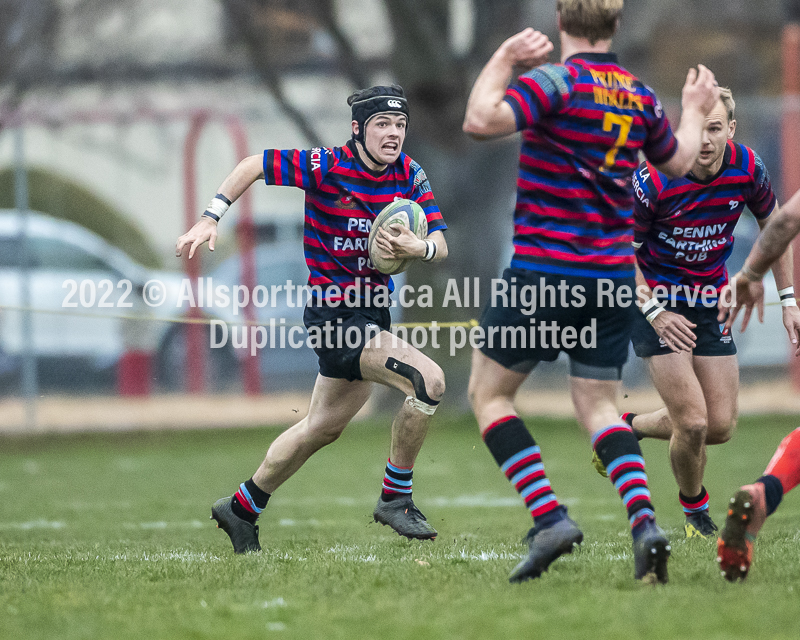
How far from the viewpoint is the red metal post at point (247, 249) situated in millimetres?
13281

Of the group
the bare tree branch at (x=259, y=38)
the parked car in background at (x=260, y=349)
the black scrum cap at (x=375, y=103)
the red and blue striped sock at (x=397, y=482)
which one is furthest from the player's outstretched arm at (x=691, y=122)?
the bare tree branch at (x=259, y=38)

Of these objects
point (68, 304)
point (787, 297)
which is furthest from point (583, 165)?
point (68, 304)

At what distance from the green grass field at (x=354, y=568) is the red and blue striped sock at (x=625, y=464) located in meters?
0.30

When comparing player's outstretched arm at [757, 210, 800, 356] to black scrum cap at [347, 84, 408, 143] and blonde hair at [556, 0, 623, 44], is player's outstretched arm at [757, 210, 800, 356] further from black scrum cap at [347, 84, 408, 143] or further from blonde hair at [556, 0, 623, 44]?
black scrum cap at [347, 84, 408, 143]

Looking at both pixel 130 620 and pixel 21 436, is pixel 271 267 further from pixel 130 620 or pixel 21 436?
pixel 130 620

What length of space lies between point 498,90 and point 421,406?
1700 mm

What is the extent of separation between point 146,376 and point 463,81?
5.35m

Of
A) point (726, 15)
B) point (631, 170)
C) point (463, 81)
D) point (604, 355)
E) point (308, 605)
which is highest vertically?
point (726, 15)

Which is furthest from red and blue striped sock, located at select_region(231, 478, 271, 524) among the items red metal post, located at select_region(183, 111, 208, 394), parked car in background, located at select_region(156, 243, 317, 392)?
red metal post, located at select_region(183, 111, 208, 394)

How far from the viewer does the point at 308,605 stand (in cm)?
357

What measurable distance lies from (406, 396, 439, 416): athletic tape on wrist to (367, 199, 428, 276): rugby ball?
599mm

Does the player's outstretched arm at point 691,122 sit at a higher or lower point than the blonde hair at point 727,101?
lower

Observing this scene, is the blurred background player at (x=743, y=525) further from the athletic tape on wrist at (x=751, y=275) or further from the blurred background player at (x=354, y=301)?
the blurred background player at (x=354, y=301)

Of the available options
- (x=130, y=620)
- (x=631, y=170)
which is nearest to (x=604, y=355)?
(x=631, y=170)
